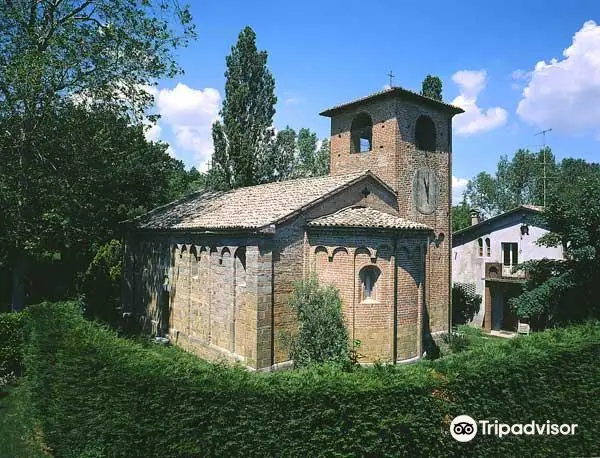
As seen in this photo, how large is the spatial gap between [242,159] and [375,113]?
11.6 metres

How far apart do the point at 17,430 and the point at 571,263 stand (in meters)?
19.7

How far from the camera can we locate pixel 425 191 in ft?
62.9

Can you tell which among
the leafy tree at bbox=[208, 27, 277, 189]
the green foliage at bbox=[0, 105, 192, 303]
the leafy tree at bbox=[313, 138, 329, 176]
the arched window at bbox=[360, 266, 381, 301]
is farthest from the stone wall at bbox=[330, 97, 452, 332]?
the leafy tree at bbox=[313, 138, 329, 176]

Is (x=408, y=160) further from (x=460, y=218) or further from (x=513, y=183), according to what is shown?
(x=513, y=183)

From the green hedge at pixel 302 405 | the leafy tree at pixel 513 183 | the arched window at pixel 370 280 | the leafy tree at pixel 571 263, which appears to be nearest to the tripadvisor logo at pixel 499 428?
the green hedge at pixel 302 405

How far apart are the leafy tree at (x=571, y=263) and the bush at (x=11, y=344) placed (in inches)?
751

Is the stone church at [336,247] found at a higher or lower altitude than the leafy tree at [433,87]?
lower

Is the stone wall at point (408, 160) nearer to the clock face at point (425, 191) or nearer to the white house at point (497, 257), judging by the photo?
the clock face at point (425, 191)

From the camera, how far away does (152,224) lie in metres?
21.2

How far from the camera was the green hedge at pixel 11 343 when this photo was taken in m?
12.9

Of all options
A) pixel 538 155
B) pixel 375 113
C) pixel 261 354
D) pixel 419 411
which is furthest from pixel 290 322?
pixel 538 155

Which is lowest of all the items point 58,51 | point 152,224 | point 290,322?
point 290,322

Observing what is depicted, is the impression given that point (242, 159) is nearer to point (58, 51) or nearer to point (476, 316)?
point (58, 51)

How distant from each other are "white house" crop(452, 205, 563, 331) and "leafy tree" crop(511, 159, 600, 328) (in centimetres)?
519
